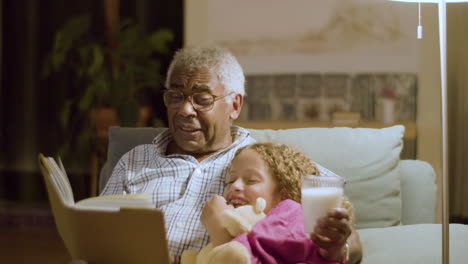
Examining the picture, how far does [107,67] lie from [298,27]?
145 cm

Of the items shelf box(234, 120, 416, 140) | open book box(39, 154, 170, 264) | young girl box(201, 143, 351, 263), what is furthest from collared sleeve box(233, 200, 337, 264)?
shelf box(234, 120, 416, 140)

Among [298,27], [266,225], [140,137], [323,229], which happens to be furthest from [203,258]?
[298,27]

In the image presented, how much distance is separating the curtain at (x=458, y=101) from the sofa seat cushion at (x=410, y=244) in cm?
267

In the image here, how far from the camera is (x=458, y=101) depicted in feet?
14.1

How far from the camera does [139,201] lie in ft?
4.52

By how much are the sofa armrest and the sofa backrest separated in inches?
2.6

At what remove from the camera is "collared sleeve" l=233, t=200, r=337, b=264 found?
4.56ft

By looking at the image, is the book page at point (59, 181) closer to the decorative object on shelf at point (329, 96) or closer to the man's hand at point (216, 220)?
the man's hand at point (216, 220)

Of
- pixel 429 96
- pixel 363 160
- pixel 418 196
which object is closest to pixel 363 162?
pixel 363 160

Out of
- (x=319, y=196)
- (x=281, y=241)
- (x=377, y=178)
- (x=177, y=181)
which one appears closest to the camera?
(x=319, y=196)

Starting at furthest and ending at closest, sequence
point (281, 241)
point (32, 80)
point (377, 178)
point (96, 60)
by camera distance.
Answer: point (32, 80), point (96, 60), point (377, 178), point (281, 241)

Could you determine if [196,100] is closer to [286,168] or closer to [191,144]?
[191,144]

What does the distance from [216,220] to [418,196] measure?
0.82 meters

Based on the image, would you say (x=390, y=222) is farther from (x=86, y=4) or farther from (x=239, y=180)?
(x=86, y=4)
